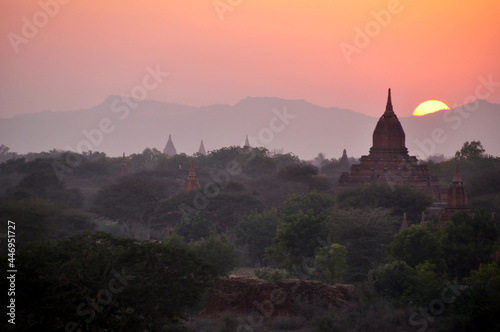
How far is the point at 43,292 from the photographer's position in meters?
22.2

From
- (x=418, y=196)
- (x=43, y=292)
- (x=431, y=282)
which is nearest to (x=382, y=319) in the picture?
(x=431, y=282)

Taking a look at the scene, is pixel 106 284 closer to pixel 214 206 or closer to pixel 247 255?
pixel 247 255

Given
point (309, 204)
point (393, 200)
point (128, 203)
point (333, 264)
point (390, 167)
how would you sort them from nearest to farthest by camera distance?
point (333, 264) → point (393, 200) → point (309, 204) → point (390, 167) → point (128, 203)

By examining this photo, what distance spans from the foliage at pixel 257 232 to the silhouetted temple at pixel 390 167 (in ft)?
32.1

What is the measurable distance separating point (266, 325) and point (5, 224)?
73.6ft

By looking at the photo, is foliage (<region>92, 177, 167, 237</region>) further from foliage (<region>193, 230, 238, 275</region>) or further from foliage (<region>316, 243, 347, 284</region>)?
foliage (<region>316, 243, 347, 284</region>)

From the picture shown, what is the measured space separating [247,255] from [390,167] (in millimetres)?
16115

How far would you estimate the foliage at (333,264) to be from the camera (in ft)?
116

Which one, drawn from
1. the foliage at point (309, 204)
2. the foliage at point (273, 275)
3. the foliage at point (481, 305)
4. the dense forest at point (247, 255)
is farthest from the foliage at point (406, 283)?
the foliage at point (309, 204)

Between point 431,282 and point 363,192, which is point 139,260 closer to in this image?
point 431,282

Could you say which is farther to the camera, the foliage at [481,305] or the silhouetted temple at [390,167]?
the silhouetted temple at [390,167]

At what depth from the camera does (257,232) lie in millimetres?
49812

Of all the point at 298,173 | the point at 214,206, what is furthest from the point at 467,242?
the point at 298,173

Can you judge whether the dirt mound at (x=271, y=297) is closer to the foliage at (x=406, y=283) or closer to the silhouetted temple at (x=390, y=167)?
the foliage at (x=406, y=283)
